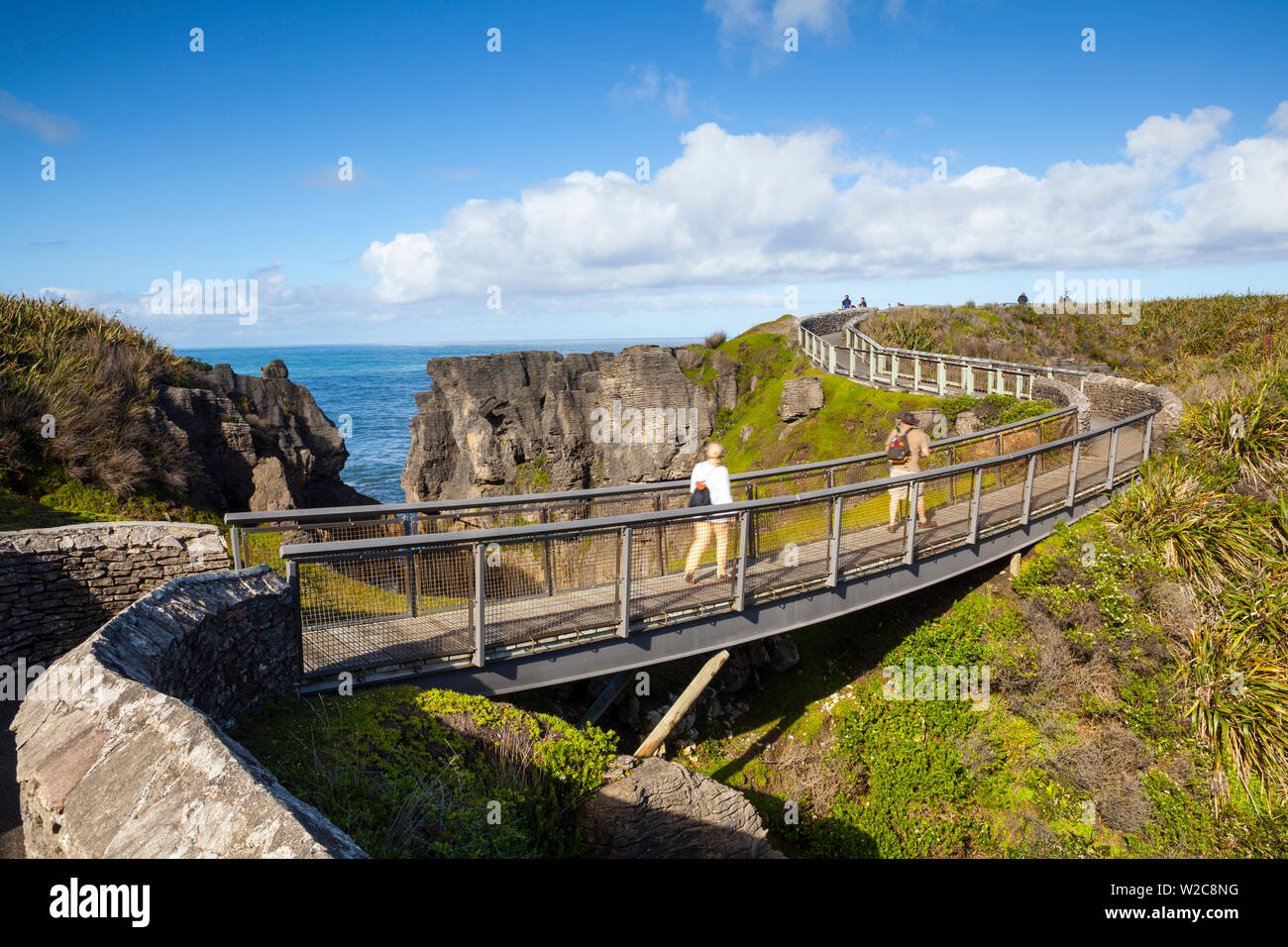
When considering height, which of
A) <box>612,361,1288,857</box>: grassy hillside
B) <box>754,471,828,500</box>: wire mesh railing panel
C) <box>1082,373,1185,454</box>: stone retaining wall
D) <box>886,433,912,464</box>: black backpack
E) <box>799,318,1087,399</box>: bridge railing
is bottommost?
<box>612,361,1288,857</box>: grassy hillside

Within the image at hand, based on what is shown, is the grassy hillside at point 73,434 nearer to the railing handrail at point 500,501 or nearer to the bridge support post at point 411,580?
the railing handrail at point 500,501

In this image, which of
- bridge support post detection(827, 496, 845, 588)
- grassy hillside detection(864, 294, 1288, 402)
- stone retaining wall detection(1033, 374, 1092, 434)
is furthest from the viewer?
grassy hillside detection(864, 294, 1288, 402)

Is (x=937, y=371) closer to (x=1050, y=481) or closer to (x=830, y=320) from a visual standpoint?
(x=1050, y=481)

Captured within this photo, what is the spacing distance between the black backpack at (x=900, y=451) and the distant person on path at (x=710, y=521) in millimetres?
3184

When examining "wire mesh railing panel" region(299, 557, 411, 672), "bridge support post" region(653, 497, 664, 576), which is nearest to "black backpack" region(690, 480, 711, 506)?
"bridge support post" region(653, 497, 664, 576)

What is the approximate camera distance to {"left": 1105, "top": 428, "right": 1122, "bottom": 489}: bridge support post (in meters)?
12.8

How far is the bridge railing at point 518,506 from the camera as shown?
7.61 meters

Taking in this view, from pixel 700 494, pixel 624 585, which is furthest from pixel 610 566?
pixel 700 494

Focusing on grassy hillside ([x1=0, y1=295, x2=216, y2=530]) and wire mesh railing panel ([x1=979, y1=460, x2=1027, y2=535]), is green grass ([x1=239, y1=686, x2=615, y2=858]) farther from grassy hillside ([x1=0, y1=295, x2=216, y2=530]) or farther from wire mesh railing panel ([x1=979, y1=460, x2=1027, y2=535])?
grassy hillside ([x1=0, y1=295, x2=216, y2=530])

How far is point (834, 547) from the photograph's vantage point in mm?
9281

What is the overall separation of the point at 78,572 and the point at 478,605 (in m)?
4.24

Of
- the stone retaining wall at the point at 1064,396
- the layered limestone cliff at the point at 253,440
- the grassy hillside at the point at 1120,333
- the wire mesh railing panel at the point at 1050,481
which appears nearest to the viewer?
the wire mesh railing panel at the point at 1050,481

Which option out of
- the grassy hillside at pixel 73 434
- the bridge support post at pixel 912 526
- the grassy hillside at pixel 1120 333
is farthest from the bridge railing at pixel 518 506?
the grassy hillside at pixel 1120 333

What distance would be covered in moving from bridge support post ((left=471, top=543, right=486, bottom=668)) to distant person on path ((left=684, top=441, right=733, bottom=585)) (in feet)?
8.41
